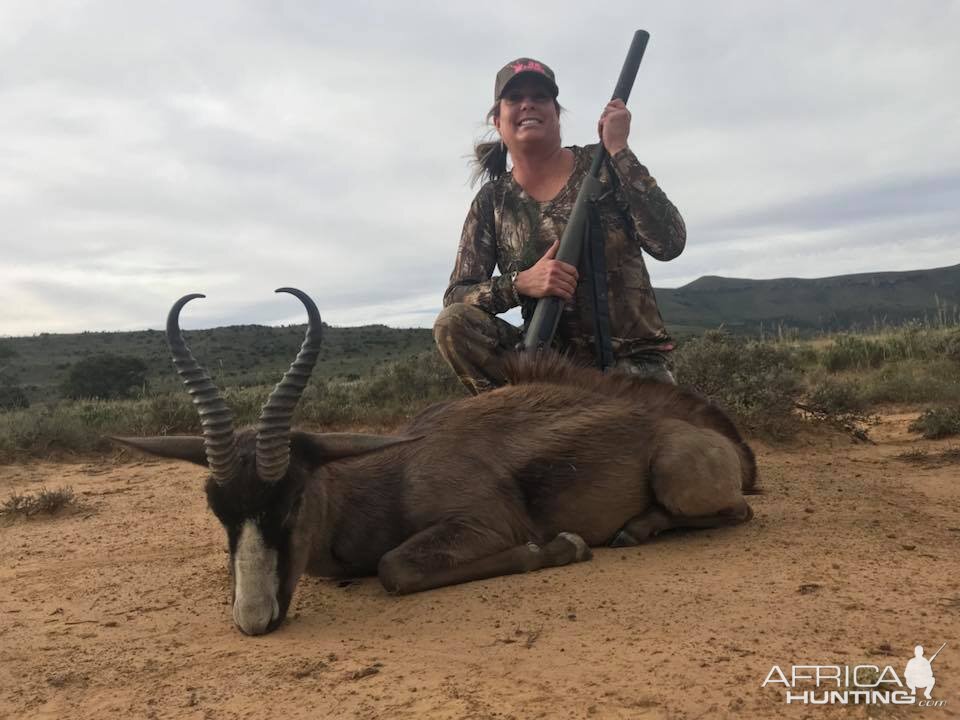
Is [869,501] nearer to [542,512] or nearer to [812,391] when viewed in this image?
[542,512]

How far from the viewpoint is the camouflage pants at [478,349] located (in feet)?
20.3

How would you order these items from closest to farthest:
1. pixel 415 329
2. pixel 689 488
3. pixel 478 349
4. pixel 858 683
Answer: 1. pixel 858 683
2. pixel 689 488
3. pixel 478 349
4. pixel 415 329

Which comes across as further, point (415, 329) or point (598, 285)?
point (415, 329)

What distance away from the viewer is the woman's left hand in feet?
19.6

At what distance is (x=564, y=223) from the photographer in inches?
250

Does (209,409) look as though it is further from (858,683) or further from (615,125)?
(615,125)

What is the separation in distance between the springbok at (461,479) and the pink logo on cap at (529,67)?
2.67m

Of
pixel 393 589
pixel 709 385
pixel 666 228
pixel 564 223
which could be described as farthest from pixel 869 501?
pixel 709 385

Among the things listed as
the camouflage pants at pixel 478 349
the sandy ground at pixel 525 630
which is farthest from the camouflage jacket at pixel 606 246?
the sandy ground at pixel 525 630

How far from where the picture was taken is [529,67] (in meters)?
6.28

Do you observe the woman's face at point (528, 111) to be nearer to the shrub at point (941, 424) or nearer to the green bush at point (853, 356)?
the shrub at point (941, 424)

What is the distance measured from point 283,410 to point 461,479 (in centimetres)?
124

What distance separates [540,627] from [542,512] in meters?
1.37

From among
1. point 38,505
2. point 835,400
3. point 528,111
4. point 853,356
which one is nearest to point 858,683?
point 528,111
